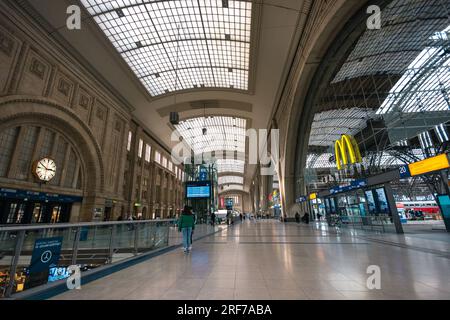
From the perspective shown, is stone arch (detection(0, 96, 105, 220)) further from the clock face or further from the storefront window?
the storefront window

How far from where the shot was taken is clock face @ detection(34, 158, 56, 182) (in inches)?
605

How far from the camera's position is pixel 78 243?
427 centimetres

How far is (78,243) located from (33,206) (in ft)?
52.0

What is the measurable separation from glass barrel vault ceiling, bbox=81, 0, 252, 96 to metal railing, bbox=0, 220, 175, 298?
1728cm

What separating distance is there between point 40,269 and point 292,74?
68.8 ft

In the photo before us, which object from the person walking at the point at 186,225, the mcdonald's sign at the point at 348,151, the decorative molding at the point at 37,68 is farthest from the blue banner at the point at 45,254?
the decorative molding at the point at 37,68

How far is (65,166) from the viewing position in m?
18.2

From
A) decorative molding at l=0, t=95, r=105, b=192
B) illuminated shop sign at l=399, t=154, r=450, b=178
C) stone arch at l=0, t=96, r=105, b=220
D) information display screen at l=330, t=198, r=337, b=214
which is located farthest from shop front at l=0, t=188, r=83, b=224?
information display screen at l=330, t=198, r=337, b=214

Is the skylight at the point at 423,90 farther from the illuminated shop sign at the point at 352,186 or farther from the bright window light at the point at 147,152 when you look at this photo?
the bright window light at the point at 147,152

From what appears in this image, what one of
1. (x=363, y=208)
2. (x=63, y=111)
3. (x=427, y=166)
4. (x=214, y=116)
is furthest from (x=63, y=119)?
(x=363, y=208)

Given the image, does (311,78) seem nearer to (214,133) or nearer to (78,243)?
(78,243)

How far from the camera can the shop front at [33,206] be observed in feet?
45.3

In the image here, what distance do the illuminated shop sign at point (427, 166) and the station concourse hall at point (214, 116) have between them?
5cm

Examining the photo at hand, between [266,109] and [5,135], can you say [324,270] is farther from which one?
[266,109]
